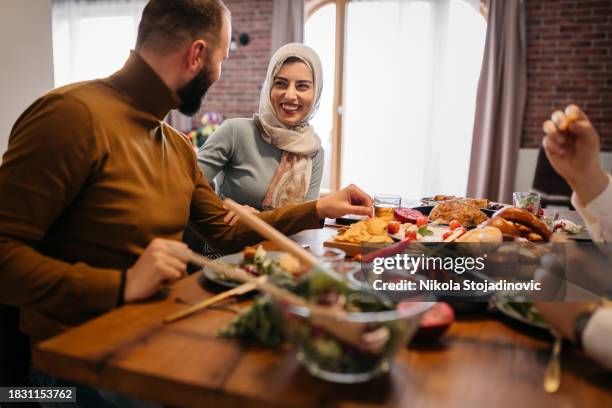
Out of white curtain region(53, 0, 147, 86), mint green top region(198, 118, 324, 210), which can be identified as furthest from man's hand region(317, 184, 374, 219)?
white curtain region(53, 0, 147, 86)

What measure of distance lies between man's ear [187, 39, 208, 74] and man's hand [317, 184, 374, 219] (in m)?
0.55

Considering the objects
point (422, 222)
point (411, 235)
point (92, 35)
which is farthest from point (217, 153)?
point (92, 35)

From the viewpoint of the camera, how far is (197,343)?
0.77 meters

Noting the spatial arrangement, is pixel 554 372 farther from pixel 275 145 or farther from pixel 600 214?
pixel 275 145

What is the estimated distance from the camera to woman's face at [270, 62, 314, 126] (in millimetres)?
2453

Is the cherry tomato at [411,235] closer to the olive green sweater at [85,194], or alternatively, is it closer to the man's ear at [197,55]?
the olive green sweater at [85,194]

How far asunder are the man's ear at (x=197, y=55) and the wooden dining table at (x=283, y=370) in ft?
2.55

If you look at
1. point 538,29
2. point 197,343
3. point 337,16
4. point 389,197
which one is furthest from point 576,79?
point 197,343

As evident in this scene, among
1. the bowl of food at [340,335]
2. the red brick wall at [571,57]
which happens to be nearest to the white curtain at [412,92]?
the red brick wall at [571,57]

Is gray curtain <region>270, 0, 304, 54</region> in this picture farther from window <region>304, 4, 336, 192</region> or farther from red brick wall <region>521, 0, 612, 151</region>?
red brick wall <region>521, 0, 612, 151</region>

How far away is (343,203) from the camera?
58.9 inches

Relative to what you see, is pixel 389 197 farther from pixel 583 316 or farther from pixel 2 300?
pixel 2 300

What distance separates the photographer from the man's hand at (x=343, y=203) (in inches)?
58.5

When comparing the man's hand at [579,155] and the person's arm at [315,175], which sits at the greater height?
the man's hand at [579,155]
